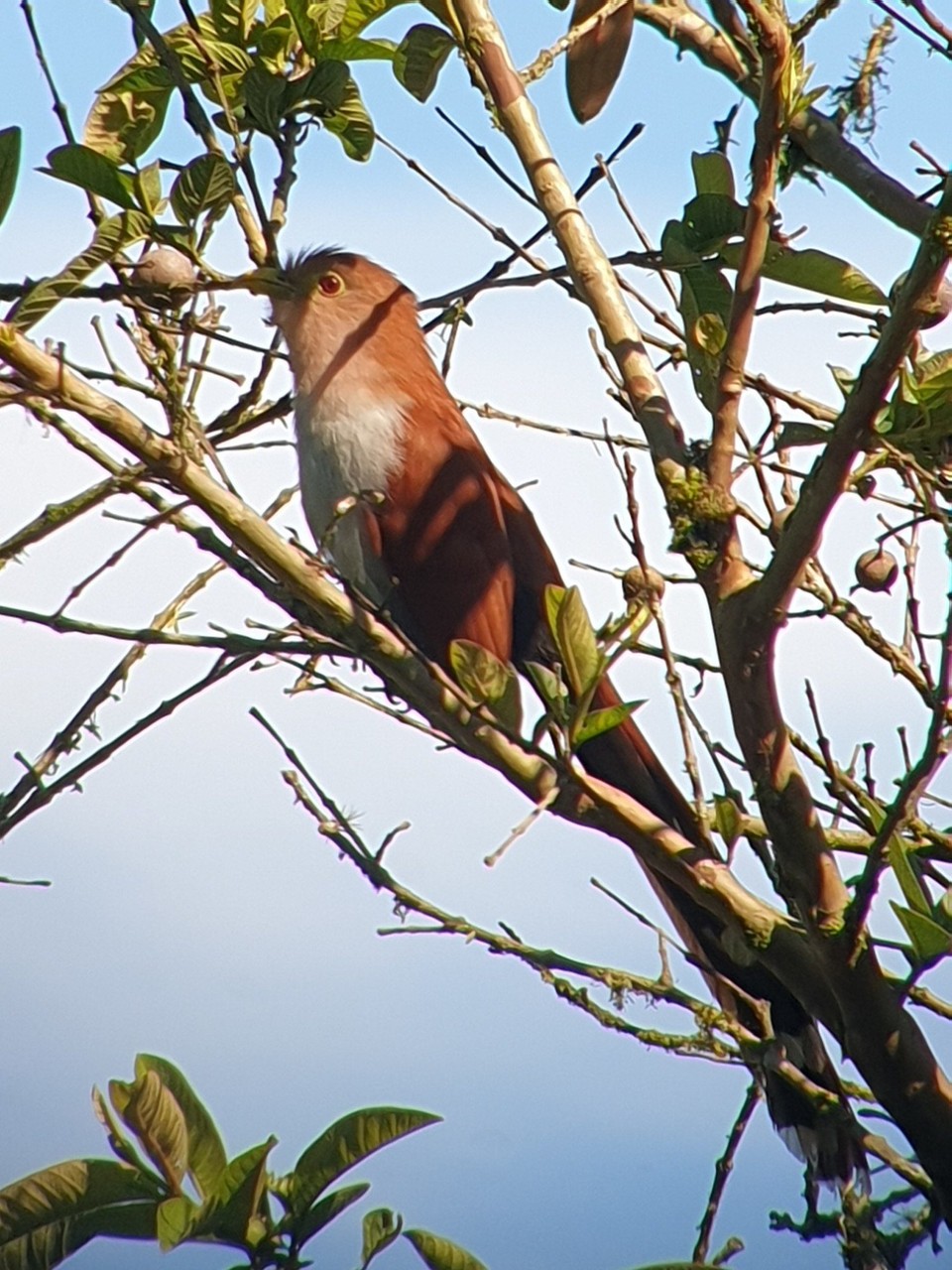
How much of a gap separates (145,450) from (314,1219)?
1009 mm

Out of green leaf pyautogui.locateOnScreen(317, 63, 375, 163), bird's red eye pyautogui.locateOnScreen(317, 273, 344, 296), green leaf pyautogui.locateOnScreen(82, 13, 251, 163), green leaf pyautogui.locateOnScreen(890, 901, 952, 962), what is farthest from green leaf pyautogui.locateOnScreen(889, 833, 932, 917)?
bird's red eye pyautogui.locateOnScreen(317, 273, 344, 296)

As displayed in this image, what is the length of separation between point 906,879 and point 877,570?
0.79 meters

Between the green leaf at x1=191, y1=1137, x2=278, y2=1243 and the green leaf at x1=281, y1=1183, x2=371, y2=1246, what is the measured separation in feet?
0.23

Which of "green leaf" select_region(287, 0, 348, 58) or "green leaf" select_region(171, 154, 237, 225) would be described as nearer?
"green leaf" select_region(171, 154, 237, 225)

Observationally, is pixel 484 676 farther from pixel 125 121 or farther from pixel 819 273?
pixel 125 121

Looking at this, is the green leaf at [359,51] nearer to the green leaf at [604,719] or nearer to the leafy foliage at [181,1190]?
the green leaf at [604,719]

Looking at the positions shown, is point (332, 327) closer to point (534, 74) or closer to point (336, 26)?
point (336, 26)

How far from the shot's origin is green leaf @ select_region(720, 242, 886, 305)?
7.01ft

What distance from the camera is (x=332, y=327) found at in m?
3.69

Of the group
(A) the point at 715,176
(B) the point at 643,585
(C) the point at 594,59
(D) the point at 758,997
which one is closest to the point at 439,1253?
(B) the point at 643,585

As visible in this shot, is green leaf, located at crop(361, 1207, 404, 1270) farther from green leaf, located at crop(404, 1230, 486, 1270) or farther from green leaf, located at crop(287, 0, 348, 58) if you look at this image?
green leaf, located at crop(287, 0, 348, 58)

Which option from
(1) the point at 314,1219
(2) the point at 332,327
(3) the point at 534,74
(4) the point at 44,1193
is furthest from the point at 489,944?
(2) the point at 332,327

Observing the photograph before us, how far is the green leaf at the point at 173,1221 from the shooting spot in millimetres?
1624

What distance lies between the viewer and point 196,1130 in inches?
69.1
